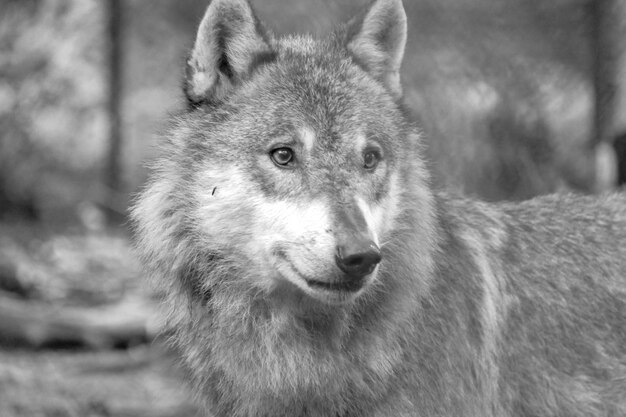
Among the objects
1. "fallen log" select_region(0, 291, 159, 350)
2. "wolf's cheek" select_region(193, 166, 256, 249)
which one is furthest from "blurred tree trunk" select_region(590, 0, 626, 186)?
"wolf's cheek" select_region(193, 166, 256, 249)

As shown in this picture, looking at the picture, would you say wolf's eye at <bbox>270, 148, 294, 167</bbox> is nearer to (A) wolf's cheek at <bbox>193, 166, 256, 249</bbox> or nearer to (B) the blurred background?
(A) wolf's cheek at <bbox>193, 166, 256, 249</bbox>

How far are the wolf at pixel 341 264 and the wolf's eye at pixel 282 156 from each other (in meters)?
0.01

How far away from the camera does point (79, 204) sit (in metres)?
9.78

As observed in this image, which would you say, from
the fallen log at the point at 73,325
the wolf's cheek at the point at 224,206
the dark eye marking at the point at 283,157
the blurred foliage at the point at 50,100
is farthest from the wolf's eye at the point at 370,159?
the blurred foliage at the point at 50,100

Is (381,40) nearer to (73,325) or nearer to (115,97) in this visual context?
(73,325)

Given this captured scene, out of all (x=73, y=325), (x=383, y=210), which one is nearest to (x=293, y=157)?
(x=383, y=210)

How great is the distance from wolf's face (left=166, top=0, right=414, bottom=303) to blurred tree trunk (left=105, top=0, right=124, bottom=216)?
5.31 meters

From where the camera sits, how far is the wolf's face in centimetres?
377

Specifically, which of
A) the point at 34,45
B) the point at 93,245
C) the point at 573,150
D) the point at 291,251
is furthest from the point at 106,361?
the point at 573,150

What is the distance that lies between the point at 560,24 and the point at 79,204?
5.27m

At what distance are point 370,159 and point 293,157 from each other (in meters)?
0.38

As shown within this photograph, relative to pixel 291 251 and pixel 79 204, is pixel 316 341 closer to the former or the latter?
pixel 291 251

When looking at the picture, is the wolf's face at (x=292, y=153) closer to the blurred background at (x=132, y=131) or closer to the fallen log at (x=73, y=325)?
the blurred background at (x=132, y=131)

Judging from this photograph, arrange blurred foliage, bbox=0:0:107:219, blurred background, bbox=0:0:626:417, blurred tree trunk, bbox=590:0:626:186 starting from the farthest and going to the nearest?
blurred foliage, bbox=0:0:107:219 < blurred tree trunk, bbox=590:0:626:186 < blurred background, bbox=0:0:626:417
